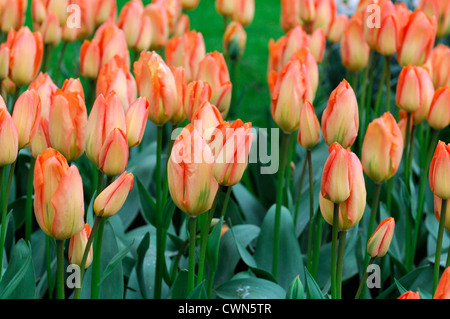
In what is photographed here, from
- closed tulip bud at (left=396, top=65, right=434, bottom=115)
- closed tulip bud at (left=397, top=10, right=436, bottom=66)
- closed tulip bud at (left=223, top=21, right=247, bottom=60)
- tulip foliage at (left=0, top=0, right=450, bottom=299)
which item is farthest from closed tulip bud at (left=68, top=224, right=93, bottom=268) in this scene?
closed tulip bud at (left=223, top=21, right=247, bottom=60)

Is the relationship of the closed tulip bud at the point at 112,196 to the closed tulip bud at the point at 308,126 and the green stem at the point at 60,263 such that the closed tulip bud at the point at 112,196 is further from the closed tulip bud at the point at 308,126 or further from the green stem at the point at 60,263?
the closed tulip bud at the point at 308,126

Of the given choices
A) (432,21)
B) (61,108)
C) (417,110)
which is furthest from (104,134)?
(432,21)

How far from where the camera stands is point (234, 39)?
223 centimetres

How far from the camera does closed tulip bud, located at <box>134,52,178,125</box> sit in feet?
4.48

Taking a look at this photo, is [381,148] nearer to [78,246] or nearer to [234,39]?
[78,246]

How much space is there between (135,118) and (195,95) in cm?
19

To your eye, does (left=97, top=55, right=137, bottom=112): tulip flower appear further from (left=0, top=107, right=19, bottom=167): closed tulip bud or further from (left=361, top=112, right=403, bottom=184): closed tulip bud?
(left=361, top=112, right=403, bottom=184): closed tulip bud

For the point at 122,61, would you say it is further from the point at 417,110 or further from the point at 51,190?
the point at 417,110

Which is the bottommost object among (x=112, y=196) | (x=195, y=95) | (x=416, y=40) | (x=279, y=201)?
(x=279, y=201)

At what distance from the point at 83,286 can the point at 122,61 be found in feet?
1.62

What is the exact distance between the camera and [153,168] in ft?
6.56

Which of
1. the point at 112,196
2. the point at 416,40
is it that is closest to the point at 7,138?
the point at 112,196

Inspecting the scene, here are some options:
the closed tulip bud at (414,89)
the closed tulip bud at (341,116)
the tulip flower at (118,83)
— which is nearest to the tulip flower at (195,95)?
the tulip flower at (118,83)
